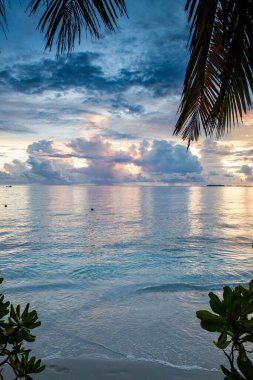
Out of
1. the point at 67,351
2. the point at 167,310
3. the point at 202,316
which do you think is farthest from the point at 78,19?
the point at 167,310

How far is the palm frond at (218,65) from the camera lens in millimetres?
2344

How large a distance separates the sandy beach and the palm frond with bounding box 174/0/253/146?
349cm

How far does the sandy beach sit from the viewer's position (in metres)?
4.60

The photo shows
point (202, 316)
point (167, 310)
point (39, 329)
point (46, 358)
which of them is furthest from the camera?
point (167, 310)

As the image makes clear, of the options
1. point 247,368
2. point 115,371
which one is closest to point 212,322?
point 247,368

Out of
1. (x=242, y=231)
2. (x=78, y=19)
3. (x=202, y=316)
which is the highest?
(x=78, y=19)

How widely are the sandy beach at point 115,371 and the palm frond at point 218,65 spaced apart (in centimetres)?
349

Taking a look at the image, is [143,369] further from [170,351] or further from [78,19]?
[78,19]

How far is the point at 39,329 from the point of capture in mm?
6445

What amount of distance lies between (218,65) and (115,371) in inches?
179

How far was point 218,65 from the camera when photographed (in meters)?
3.24

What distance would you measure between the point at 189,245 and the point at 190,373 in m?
12.9

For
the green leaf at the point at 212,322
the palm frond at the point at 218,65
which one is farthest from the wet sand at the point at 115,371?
the green leaf at the point at 212,322

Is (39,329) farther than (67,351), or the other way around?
(39,329)
